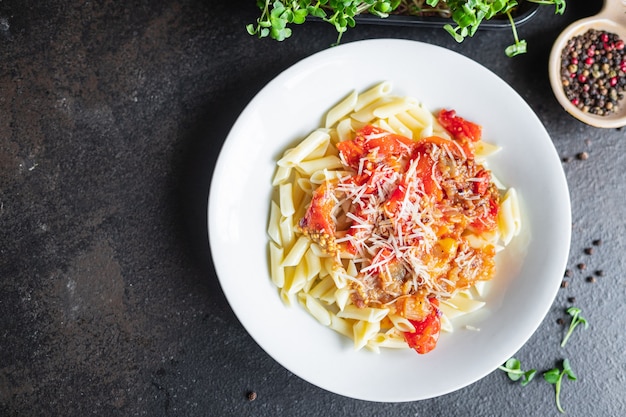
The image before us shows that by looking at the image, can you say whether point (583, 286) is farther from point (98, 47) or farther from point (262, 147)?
point (98, 47)

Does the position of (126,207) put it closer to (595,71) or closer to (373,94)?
(373,94)

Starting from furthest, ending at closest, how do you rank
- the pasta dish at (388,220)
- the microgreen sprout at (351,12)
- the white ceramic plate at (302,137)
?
1. the white ceramic plate at (302,137)
2. the pasta dish at (388,220)
3. the microgreen sprout at (351,12)

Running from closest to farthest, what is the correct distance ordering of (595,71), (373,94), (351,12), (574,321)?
(351,12) → (373,94) → (595,71) → (574,321)

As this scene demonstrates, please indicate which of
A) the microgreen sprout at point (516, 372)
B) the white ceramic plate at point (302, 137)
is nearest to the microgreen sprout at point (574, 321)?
the microgreen sprout at point (516, 372)

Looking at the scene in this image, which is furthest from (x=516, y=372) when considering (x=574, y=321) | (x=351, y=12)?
(x=351, y=12)

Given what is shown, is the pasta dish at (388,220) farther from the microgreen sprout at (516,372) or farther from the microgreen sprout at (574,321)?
the microgreen sprout at (574,321)

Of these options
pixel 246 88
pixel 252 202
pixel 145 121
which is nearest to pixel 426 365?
pixel 252 202

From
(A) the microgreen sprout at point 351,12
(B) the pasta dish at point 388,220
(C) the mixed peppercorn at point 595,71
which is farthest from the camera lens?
(C) the mixed peppercorn at point 595,71
